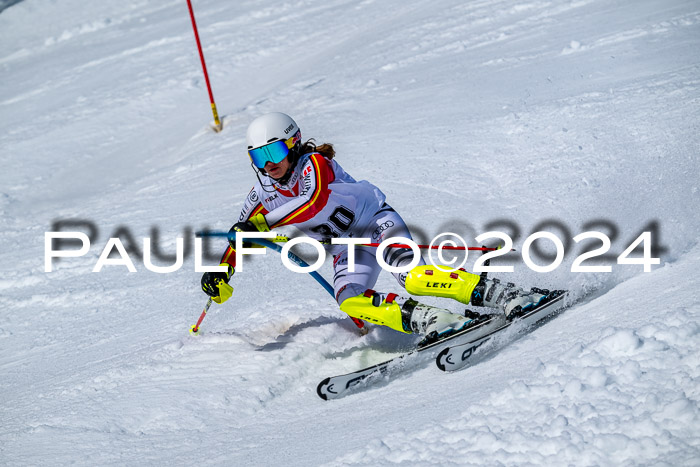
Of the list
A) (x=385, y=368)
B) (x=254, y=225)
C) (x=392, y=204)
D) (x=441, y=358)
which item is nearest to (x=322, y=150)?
(x=254, y=225)

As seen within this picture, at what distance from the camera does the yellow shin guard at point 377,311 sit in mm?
4039

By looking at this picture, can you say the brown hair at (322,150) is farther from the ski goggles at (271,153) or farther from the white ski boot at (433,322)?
the white ski boot at (433,322)

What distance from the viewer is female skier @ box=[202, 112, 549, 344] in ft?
13.3

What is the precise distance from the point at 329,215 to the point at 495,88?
15.7 ft

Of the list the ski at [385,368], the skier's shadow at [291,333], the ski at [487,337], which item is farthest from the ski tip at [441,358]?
the skier's shadow at [291,333]

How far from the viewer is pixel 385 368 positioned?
392 centimetres

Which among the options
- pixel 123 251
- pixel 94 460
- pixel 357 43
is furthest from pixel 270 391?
pixel 357 43

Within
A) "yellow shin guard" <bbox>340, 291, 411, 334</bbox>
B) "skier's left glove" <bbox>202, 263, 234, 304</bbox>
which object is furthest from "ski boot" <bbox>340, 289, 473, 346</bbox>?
"skier's left glove" <bbox>202, 263, 234, 304</bbox>

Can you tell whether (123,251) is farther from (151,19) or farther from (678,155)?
(151,19)

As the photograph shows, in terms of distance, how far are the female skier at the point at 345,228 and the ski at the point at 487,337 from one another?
71 millimetres

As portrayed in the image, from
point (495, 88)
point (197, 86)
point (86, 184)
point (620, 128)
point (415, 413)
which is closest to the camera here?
point (415, 413)

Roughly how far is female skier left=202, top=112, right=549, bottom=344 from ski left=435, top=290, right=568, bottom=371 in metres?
0.07

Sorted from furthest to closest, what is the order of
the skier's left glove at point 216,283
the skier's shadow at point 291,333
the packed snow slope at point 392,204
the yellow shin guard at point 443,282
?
1. the skier's shadow at point 291,333
2. the skier's left glove at point 216,283
3. the yellow shin guard at point 443,282
4. the packed snow slope at point 392,204

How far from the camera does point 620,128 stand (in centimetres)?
662
